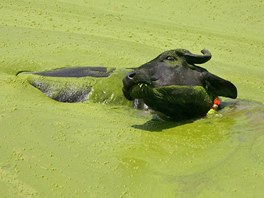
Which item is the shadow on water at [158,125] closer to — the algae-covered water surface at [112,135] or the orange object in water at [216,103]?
the algae-covered water surface at [112,135]

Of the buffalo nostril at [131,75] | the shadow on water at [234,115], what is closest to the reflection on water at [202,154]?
the shadow on water at [234,115]

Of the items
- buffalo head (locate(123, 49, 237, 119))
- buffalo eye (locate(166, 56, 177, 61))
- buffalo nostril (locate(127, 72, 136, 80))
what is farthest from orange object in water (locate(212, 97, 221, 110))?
buffalo nostril (locate(127, 72, 136, 80))

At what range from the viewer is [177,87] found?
476 cm

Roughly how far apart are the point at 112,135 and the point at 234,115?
117 centimetres

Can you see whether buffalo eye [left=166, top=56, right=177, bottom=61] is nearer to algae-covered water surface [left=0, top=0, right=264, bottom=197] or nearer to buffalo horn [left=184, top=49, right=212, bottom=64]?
buffalo horn [left=184, top=49, right=212, bottom=64]

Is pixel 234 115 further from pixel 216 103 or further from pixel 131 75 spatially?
pixel 131 75

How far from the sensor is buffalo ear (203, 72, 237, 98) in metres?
5.06

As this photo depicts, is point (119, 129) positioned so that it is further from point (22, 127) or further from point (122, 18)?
point (122, 18)

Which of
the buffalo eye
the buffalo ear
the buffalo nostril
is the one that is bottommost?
the buffalo ear

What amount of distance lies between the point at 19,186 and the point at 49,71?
92.2 inches

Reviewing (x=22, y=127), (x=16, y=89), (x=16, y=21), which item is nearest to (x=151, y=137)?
(x=22, y=127)

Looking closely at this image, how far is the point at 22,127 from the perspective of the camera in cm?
454

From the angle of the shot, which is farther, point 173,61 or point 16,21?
point 16,21

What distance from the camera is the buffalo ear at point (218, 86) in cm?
506
